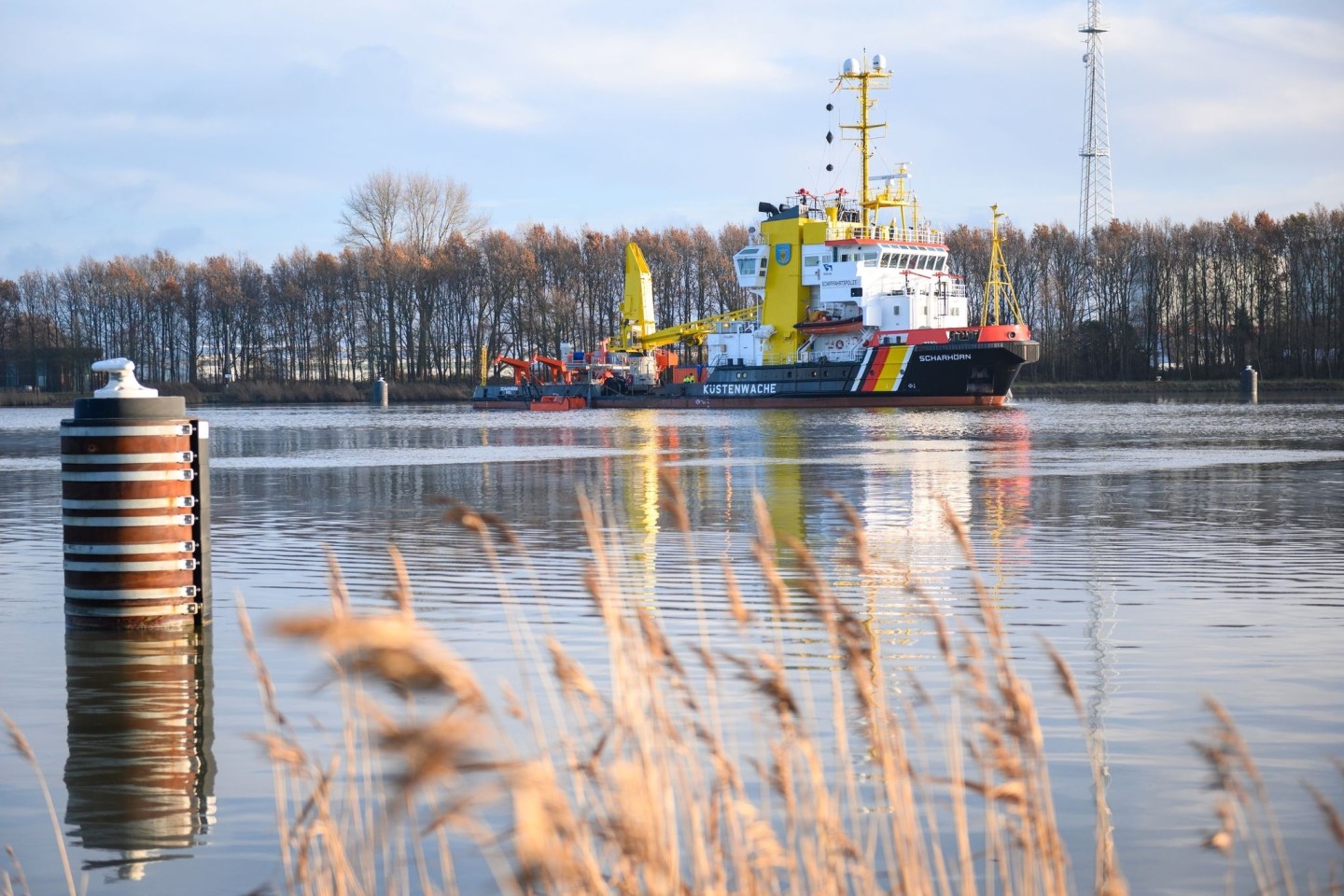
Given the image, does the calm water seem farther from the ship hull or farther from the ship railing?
the ship railing

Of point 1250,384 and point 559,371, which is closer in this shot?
point 1250,384

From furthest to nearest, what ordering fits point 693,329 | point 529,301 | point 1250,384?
point 529,301
point 693,329
point 1250,384

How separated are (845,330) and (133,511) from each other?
5062cm

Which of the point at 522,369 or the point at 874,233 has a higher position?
the point at 874,233

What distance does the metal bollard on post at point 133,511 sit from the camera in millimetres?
8148

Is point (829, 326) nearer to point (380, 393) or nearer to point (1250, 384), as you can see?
point (1250, 384)

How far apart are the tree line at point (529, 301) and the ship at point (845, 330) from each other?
20.8 metres

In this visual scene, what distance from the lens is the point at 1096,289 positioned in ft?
268

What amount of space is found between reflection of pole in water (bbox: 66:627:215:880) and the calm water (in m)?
0.02

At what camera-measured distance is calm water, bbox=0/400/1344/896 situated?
519cm

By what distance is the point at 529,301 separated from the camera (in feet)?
290

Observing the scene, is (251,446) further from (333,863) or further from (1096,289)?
(1096,289)

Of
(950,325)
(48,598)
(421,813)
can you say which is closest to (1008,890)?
(421,813)

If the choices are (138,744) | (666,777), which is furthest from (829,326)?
(666,777)
